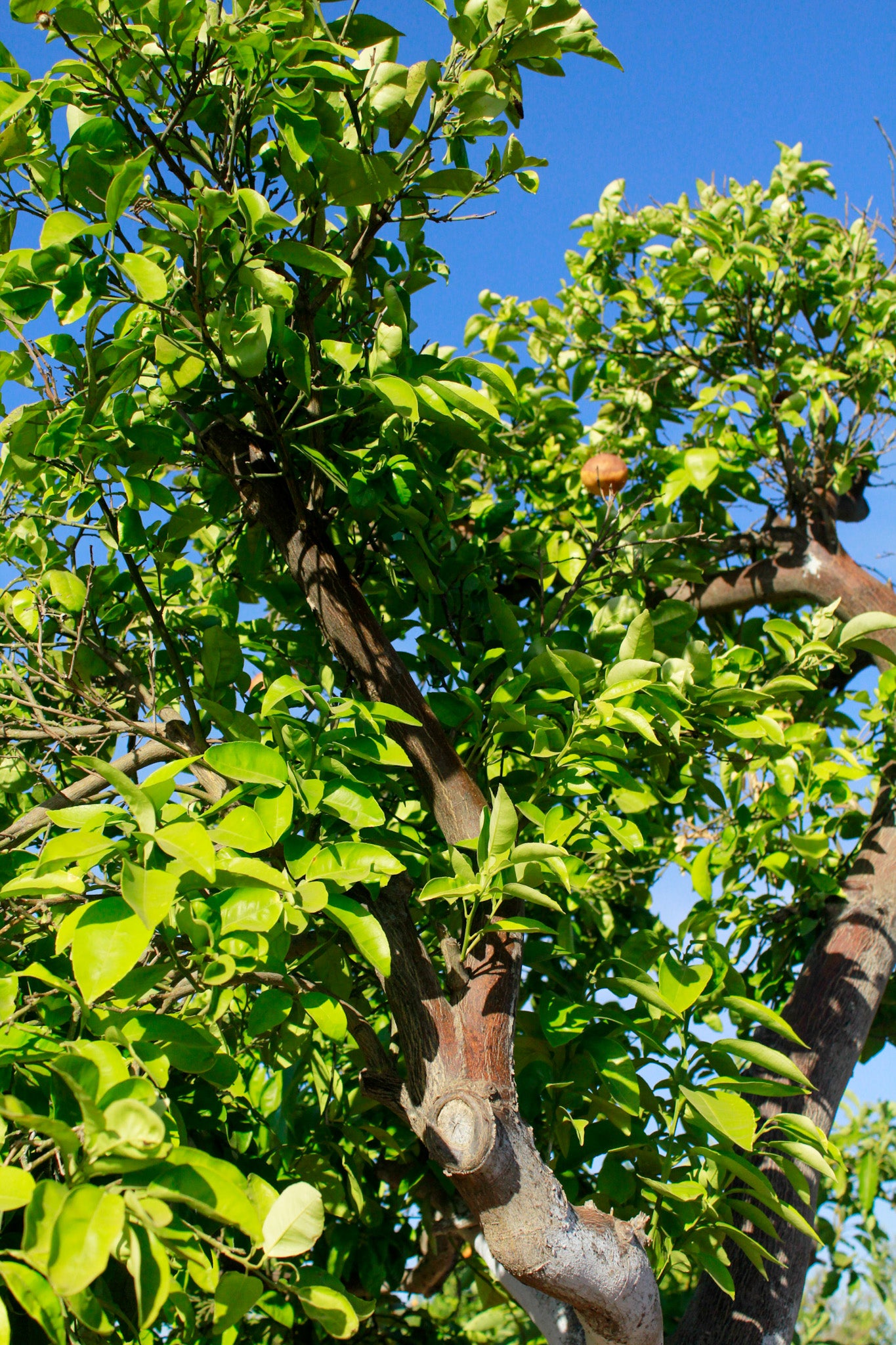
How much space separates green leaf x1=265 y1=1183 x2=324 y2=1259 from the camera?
0.86 m

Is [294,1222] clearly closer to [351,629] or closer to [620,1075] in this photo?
[620,1075]

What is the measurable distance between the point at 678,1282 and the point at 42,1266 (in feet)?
10.2

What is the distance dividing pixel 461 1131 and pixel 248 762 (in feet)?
1.90

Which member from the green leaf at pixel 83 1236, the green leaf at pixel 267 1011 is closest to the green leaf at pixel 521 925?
the green leaf at pixel 267 1011

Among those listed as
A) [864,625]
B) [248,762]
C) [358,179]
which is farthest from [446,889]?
[358,179]

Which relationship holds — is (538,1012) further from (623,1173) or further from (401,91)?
(401,91)

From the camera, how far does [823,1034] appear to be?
2047 mm

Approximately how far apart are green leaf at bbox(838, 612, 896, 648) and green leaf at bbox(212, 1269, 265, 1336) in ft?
4.15

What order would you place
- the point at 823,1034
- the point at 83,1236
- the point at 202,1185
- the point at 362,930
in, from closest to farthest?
the point at 83,1236 → the point at 202,1185 → the point at 362,930 → the point at 823,1034

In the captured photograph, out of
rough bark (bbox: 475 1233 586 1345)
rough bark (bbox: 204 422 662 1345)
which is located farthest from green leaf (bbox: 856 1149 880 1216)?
rough bark (bbox: 204 422 662 1345)

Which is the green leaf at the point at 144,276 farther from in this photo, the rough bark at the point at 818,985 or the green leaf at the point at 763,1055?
the rough bark at the point at 818,985

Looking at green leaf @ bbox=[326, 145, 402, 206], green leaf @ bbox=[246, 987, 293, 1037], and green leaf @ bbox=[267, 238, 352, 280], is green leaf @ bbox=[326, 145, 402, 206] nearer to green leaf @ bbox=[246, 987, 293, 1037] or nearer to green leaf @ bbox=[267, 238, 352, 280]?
green leaf @ bbox=[267, 238, 352, 280]

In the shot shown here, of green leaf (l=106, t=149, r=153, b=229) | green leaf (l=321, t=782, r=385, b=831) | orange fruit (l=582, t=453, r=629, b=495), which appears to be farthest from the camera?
orange fruit (l=582, t=453, r=629, b=495)

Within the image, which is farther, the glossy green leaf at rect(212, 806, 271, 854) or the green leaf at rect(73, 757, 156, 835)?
the glossy green leaf at rect(212, 806, 271, 854)
